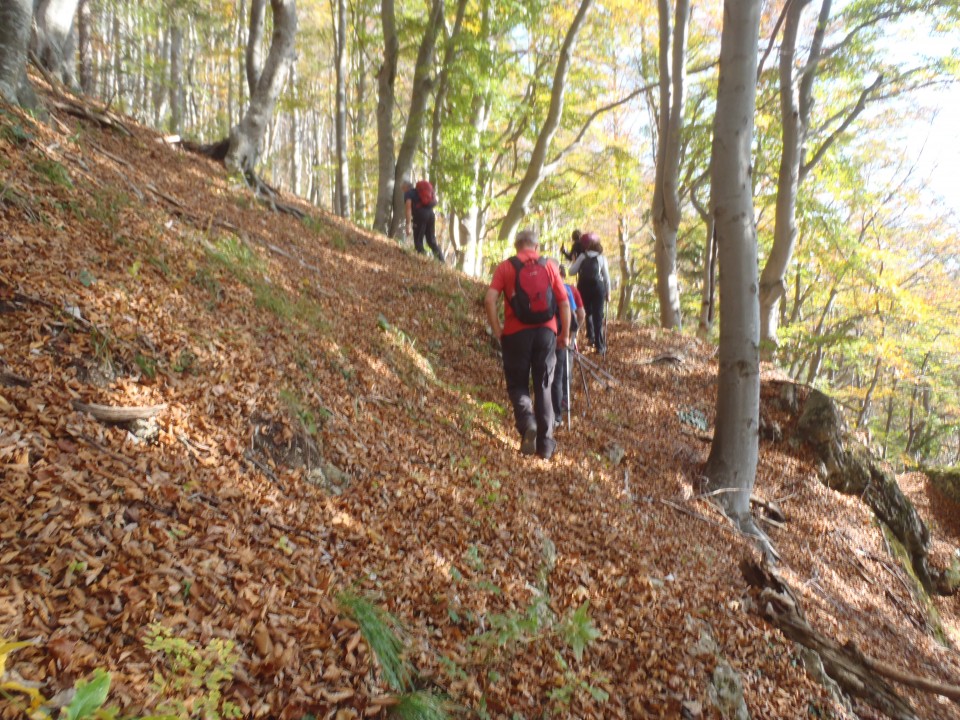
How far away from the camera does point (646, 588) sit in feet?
13.4

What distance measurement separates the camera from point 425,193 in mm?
11031

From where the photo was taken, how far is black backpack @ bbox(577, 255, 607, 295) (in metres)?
8.56

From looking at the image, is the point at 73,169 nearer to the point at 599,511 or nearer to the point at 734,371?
the point at 599,511

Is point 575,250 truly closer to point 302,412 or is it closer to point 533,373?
point 533,373

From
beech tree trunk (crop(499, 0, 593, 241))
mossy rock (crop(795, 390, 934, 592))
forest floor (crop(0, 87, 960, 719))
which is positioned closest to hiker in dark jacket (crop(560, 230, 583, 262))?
beech tree trunk (crop(499, 0, 593, 241))

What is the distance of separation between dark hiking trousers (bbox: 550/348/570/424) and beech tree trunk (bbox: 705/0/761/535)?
179 centimetres

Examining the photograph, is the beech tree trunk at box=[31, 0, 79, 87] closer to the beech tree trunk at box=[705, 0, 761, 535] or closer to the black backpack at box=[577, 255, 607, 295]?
the black backpack at box=[577, 255, 607, 295]

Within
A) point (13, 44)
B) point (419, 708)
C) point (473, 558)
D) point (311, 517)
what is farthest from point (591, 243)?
point (419, 708)

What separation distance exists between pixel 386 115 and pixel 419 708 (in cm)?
1254

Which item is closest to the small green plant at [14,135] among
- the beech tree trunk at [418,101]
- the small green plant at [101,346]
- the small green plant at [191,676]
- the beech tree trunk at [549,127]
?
the small green plant at [101,346]

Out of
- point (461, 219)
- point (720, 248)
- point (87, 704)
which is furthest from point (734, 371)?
point (461, 219)

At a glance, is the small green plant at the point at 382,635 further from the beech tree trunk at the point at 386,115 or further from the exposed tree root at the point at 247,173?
the beech tree trunk at the point at 386,115

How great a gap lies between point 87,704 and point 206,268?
4.31 metres

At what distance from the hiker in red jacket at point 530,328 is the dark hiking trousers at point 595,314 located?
10.6ft
